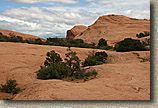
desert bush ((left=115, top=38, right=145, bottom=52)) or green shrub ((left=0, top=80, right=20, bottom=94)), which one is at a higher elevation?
desert bush ((left=115, top=38, right=145, bottom=52))

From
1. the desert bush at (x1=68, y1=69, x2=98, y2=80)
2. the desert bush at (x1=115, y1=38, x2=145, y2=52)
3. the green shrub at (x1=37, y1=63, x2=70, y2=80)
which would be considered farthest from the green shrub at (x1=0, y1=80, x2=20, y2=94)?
the desert bush at (x1=115, y1=38, x2=145, y2=52)

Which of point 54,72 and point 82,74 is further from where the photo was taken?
point 82,74

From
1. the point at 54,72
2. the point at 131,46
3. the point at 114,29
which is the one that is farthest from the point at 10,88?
the point at 114,29

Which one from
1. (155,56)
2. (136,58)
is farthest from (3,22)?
(136,58)

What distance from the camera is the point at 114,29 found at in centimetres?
4700

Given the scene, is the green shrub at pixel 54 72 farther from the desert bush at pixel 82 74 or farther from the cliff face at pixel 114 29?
the cliff face at pixel 114 29

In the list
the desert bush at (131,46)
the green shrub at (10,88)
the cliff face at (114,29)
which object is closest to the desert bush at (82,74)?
the green shrub at (10,88)

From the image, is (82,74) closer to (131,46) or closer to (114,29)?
(131,46)

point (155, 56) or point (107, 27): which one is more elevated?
point (107, 27)

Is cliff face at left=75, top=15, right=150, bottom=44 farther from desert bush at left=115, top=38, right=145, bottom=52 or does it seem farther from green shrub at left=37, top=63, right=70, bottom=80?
green shrub at left=37, top=63, right=70, bottom=80

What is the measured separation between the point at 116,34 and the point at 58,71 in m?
36.6

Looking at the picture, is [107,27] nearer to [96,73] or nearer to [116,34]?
[116,34]

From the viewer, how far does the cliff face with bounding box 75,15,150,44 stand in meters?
43.4

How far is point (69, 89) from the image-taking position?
18.7 ft
